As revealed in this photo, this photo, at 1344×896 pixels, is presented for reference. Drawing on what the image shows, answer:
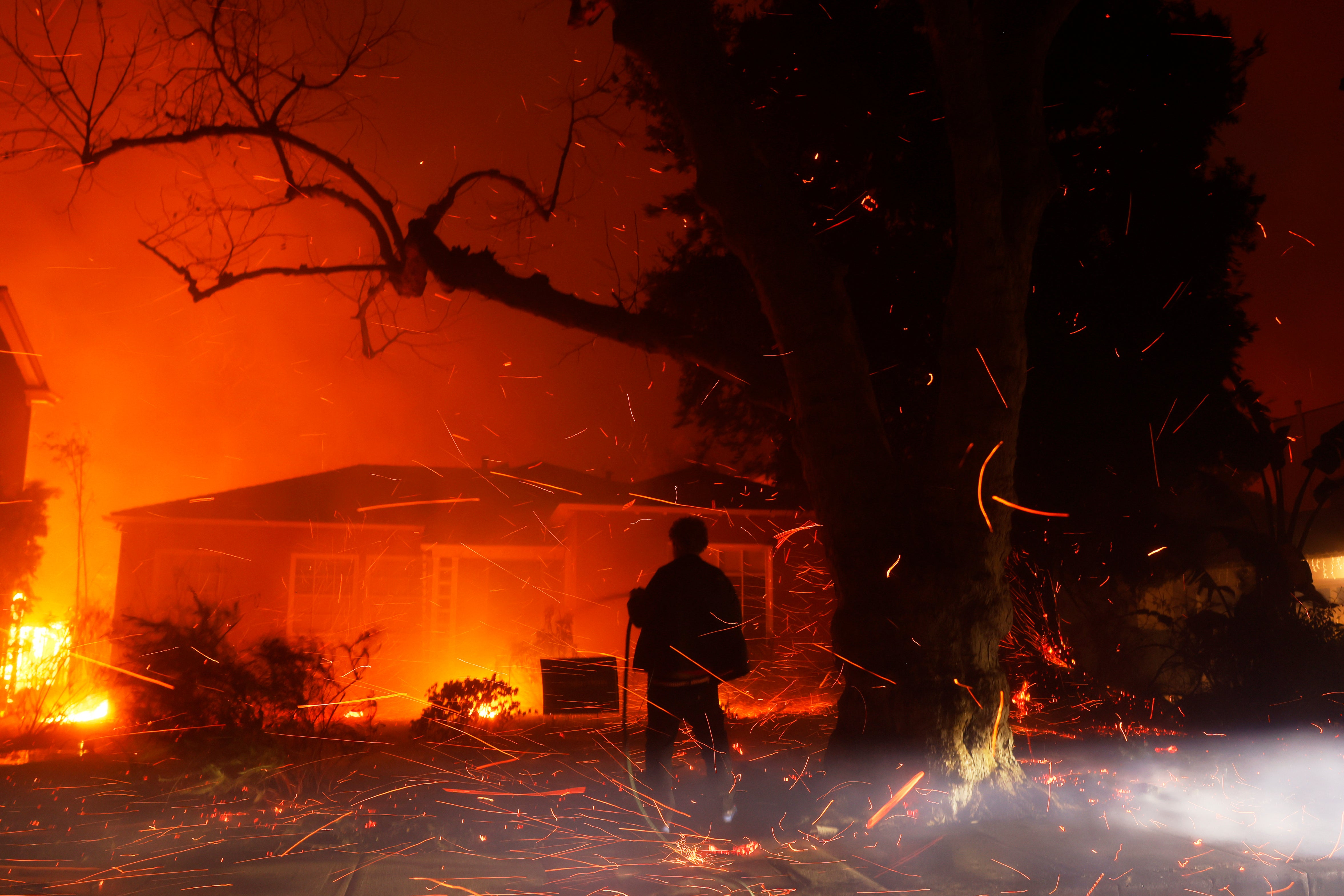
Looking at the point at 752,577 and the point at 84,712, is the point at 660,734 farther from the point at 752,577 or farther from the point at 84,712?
the point at 752,577

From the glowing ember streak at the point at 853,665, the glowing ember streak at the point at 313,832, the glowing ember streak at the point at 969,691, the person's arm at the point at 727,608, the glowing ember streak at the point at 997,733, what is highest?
the person's arm at the point at 727,608

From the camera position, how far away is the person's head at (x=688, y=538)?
16.6ft

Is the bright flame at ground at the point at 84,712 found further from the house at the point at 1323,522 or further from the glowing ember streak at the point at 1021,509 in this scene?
the house at the point at 1323,522

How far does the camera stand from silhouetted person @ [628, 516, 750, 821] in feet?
15.9

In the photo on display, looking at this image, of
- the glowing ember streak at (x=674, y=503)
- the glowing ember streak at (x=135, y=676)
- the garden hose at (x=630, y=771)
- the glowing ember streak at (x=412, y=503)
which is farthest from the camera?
the glowing ember streak at (x=412, y=503)

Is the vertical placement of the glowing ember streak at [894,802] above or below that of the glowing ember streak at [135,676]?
below

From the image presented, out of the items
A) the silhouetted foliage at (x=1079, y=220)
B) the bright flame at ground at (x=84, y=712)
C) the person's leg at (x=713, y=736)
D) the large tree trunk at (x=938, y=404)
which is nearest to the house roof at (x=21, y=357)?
the bright flame at ground at (x=84, y=712)

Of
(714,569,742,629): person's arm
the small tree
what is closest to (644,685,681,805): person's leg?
(714,569,742,629): person's arm

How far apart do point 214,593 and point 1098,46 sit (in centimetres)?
1507

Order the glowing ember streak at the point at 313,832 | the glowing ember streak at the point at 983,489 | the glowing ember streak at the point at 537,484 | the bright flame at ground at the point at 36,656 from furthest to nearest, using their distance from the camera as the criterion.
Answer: the glowing ember streak at the point at 537,484 → the bright flame at ground at the point at 36,656 → the glowing ember streak at the point at 983,489 → the glowing ember streak at the point at 313,832

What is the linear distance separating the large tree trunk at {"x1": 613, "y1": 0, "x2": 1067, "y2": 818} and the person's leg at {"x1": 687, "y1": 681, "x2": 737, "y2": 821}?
682mm

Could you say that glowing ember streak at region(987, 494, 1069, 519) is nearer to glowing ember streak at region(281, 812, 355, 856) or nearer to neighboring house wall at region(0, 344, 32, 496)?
glowing ember streak at region(281, 812, 355, 856)

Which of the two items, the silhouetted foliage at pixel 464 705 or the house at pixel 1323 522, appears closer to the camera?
the silhouetted foliage at pixel 464 705

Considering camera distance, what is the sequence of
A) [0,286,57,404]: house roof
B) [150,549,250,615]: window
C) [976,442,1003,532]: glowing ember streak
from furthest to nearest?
1. [150,549,250,615]: window
2. [0,286,57,404]: house roof
3. [976,442,1003,532]: glowing ember streak
